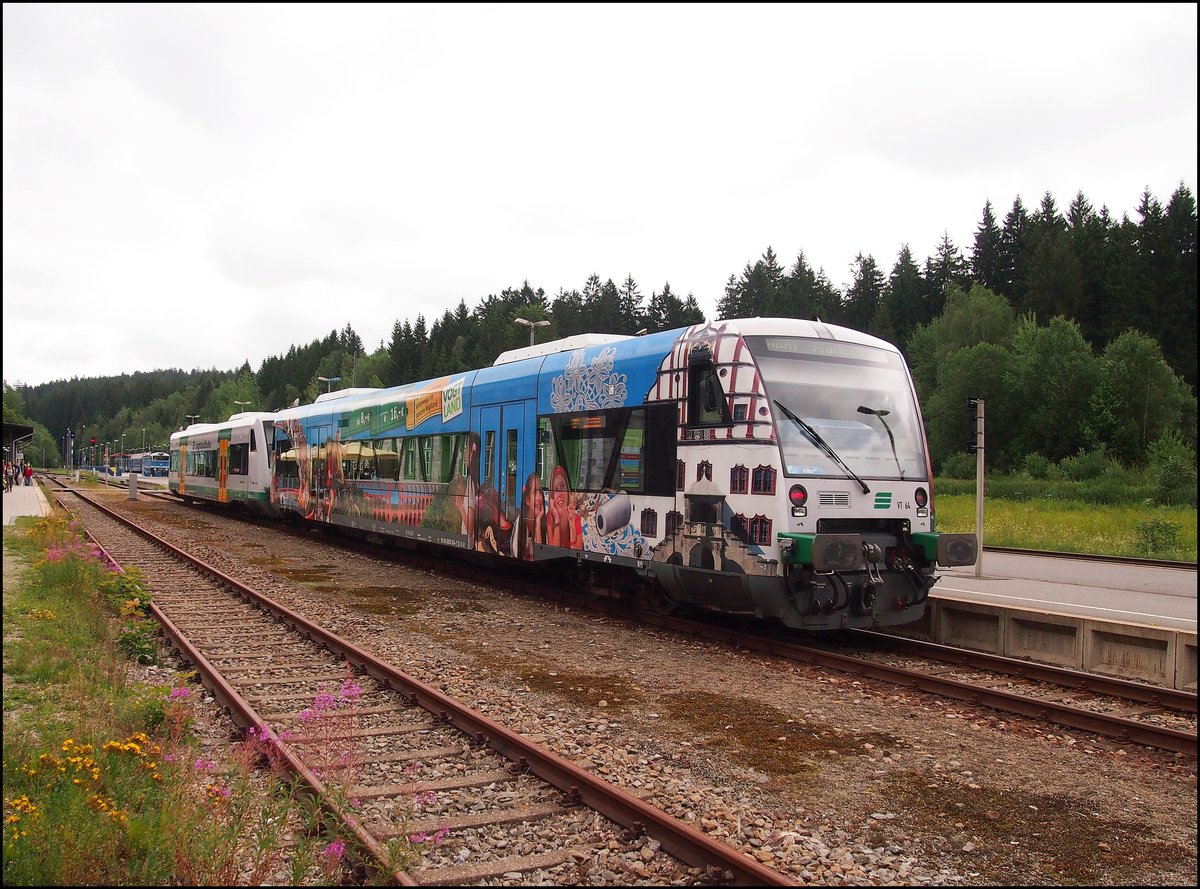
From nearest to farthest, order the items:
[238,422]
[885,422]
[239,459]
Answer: [885,422] < [239,459] < [238,422]

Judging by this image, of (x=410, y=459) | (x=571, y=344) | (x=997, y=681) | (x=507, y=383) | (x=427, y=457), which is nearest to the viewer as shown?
(x=997, y=681)

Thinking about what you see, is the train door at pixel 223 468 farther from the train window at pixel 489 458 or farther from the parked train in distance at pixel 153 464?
the parked train in distance at pixel 153 464

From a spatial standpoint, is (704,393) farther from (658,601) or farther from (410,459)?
(410,459)

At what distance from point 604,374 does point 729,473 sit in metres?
2.70

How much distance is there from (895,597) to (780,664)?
59.8 inches

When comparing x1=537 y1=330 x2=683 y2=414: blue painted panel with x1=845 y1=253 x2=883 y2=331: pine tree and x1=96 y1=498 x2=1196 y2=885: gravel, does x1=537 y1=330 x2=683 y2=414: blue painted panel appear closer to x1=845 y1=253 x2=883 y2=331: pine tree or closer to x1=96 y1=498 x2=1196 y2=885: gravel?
x1=96 y1=498 x2=1196 y2=885: gravel

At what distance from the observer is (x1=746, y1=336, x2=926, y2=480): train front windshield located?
9.35m

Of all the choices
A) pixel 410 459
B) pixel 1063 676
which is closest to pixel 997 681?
pixel 1063 676

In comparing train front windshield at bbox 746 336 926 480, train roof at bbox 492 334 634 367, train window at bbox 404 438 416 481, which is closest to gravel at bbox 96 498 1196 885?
train front windshield at bbox 746 336 926 480

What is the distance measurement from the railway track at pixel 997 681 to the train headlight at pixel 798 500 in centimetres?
146

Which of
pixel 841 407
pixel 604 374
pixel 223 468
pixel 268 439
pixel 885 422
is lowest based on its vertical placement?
pixel 223 468

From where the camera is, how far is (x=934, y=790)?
18.7ft

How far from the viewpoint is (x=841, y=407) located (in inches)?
387

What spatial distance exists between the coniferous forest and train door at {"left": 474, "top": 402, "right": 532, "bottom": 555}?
15.9 meters
